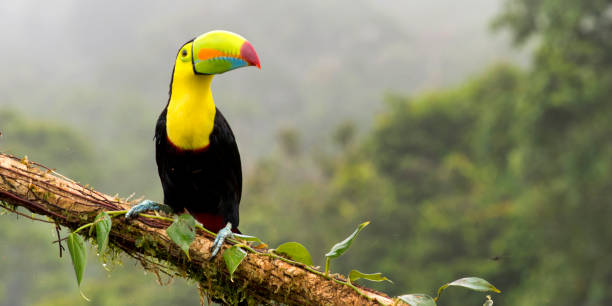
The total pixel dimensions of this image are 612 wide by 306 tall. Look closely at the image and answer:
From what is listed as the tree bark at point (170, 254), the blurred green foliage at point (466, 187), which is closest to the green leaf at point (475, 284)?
the tree bark at point (170, 254)

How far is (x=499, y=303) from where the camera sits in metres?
15.1

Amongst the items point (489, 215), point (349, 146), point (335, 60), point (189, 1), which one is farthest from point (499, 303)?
point (189, 1)

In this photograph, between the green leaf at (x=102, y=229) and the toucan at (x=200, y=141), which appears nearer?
the green leaf at (x=102, y=229)

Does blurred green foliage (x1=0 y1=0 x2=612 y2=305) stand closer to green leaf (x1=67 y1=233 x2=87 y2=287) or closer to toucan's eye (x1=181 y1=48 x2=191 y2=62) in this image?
toucan's eye (x1=181 y1=48 x2=191 y2=62)

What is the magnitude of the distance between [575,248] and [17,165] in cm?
1312

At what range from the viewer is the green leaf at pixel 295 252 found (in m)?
1.93

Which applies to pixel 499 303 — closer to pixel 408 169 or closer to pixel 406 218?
pixel 406 218

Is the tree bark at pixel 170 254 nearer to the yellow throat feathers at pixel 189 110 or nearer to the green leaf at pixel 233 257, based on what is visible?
the green leaf at pixel 233 257

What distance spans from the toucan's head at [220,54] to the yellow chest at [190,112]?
7cm

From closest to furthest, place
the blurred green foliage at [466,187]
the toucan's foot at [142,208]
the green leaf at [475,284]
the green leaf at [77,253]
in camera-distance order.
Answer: the green leaf at [475,284], the green leaf at [77,253], the toucan's foot at [142,208], the blurred green foliage at [466,187]

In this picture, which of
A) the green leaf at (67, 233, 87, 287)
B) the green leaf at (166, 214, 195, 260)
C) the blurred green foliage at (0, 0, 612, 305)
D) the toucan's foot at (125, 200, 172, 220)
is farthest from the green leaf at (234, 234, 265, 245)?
the blurred green foliage at (0, 0, 612, 305)

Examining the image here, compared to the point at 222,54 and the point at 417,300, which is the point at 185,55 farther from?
the point at 417,300

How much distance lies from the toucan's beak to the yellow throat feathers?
69mm

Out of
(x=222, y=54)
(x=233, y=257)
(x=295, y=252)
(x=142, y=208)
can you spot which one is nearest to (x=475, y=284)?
(x=295, y=252)
